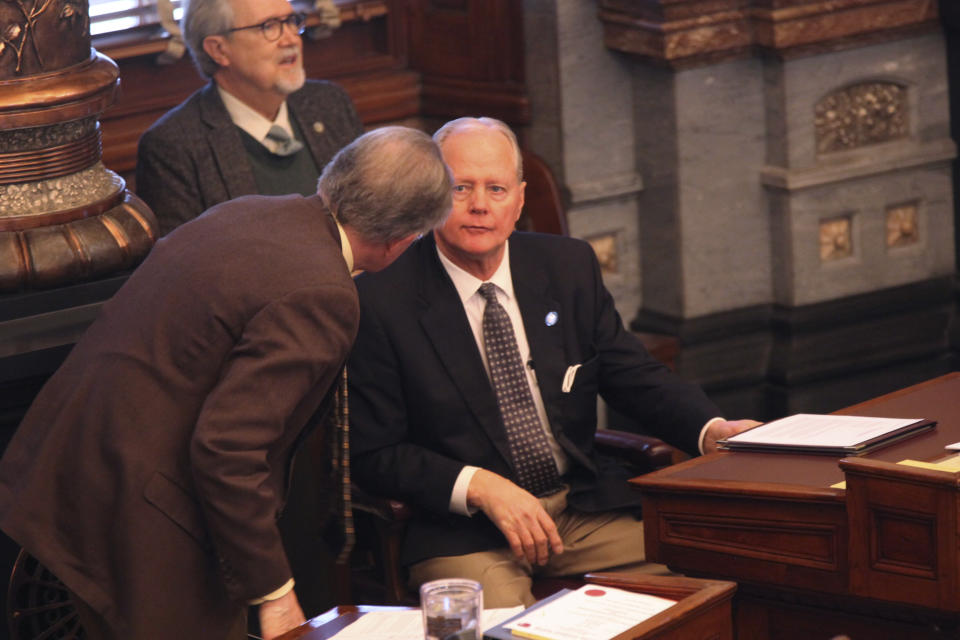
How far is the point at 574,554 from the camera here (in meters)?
3.54

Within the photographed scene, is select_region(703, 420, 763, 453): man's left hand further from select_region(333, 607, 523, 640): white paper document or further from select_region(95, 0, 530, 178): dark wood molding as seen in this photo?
select_region(95, 0, 530, 178): dark wood molding

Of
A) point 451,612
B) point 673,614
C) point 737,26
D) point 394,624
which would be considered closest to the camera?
point 451,612

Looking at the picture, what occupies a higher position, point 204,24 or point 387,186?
point 204,24

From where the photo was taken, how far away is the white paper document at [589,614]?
7.96ft

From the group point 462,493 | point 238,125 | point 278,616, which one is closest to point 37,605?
point 278,616

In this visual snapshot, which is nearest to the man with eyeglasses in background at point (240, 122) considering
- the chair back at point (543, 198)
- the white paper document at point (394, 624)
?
the chair back at point (543, 198)

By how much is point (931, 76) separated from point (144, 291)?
3395 mm

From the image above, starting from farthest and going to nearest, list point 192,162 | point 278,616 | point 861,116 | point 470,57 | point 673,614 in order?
1. point 470,57
2. point 861,116
3. point 192,162
4. point 278,616
5. point 673,614

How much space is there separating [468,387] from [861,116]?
2.39 meters

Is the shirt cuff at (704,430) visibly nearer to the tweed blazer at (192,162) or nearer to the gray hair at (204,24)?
the tweed blazer at (192,162)

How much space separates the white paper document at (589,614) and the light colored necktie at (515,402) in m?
0.88

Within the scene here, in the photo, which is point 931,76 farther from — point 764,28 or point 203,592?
point 203,592

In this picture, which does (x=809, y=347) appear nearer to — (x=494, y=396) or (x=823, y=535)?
(x=494, y=396)

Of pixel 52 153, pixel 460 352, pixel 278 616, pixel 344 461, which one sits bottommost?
pixel 278 616
